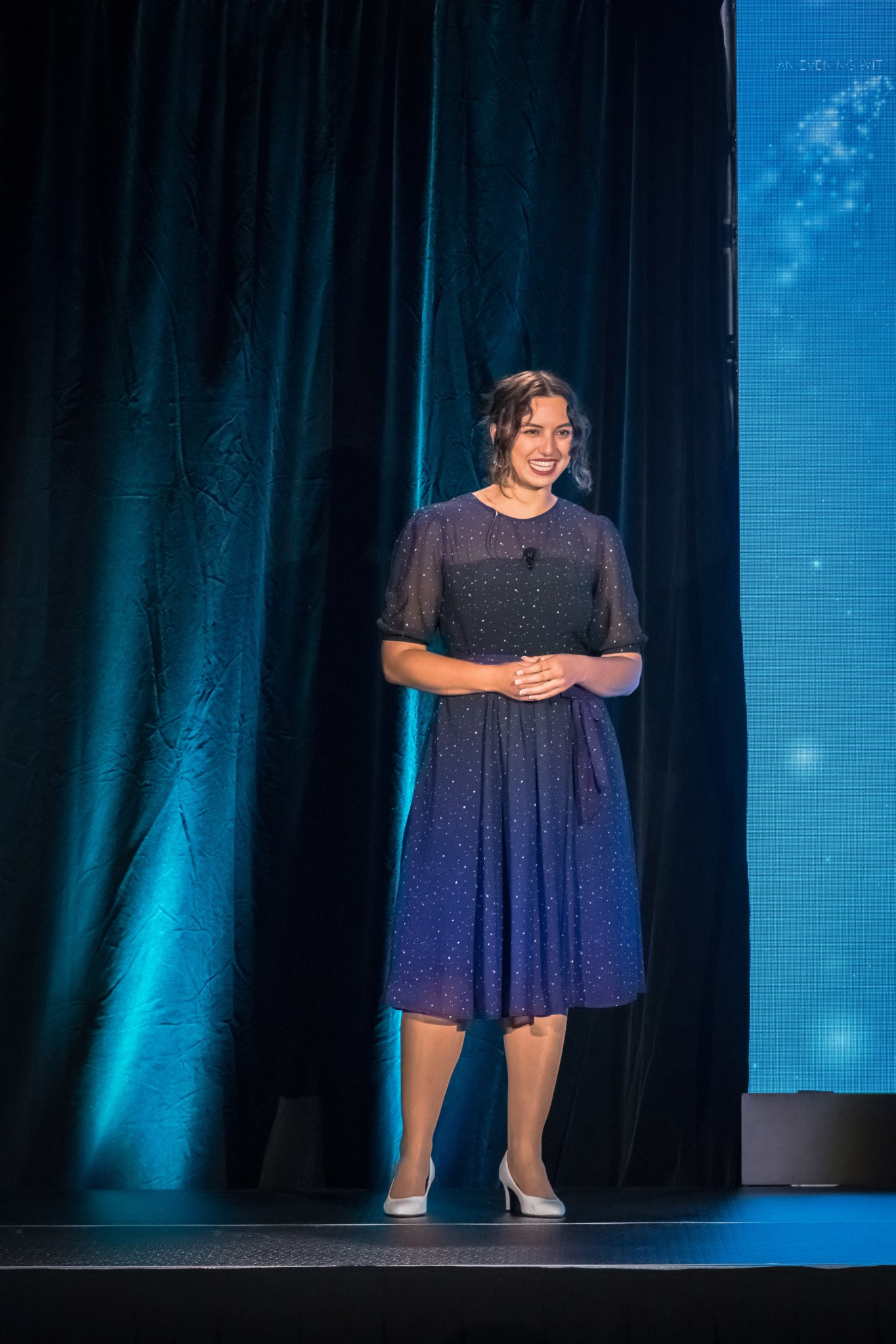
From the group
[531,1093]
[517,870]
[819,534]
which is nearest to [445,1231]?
[531,1093]

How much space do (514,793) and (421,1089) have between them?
535 millimetres

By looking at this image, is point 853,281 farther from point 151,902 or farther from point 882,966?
point 151,902

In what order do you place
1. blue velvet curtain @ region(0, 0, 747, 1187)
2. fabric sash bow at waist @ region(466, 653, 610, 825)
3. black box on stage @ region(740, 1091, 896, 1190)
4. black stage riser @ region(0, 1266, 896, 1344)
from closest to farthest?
black stage riser @ region(0, 1266, 896, 1344) < fabric sash bow at waist @ region(466, 653, 610, 825) < black box on stage @ region(740, 1091, 896, 1190) < blue velvet curtain @ region(0, 0, 747, 1187)

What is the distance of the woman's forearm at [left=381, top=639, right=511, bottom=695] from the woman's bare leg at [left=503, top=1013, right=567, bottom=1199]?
0.59 m

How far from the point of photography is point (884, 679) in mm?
3000

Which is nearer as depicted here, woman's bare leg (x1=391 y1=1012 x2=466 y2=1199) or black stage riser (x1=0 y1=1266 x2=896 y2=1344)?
black stage riser (x1=0 y1=1266 x2=896 y2=1344)

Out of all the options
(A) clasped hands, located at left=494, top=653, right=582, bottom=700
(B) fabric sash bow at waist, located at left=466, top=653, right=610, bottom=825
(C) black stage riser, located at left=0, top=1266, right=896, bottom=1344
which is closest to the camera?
(C) black stage riser, located at left=0, top=1266, right=896, bottom=1344

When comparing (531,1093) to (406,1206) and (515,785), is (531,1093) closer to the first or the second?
(406,1206)

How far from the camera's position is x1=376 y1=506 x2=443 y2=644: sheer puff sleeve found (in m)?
2.44

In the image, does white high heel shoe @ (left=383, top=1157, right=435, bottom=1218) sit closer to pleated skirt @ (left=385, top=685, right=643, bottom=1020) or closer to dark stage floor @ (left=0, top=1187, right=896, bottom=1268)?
dark stage floor @ (left=0, top=1187, right=896, bottom=1268)

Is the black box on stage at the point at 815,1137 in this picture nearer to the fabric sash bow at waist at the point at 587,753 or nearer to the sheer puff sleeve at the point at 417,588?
the fabric sash bow at waist at the point at 587,753

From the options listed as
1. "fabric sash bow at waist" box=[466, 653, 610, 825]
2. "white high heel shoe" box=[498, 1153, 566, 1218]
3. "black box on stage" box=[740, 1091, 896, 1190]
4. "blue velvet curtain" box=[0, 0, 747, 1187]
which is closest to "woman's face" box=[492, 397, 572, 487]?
"fabric sash bow at waist" box=[466, 653, 610, 825]

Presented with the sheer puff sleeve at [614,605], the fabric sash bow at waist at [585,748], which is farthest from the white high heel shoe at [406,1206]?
the sheer puff sleeve at [614,605]

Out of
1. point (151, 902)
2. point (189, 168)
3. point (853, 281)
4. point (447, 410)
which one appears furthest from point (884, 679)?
point (189, 168)
